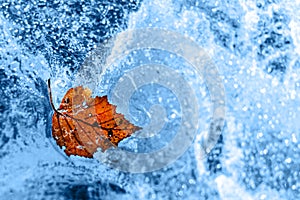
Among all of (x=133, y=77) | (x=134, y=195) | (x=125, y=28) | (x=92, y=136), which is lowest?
(x=134, y=195)

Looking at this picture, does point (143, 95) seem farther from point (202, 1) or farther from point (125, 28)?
point (202, 1)

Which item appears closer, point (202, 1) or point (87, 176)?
point (87, 176)

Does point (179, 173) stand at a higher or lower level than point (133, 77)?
lower

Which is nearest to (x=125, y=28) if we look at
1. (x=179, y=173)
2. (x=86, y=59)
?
(x=86, y=59)

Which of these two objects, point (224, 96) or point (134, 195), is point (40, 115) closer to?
point (134, 195)
